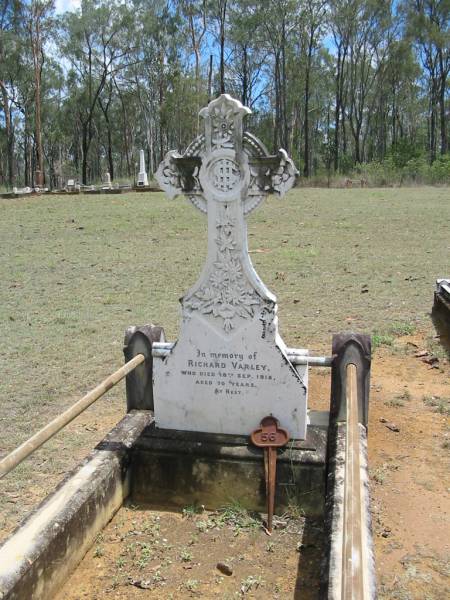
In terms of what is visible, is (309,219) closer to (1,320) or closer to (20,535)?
(1,320)

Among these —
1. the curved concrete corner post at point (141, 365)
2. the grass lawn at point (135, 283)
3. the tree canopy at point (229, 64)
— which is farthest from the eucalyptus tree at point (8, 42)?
the curved concrete corner post at point (141, 365)

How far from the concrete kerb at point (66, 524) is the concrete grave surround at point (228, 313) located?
0.50m

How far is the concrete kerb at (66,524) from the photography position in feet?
8.07

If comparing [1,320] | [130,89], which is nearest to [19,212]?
[1,320]

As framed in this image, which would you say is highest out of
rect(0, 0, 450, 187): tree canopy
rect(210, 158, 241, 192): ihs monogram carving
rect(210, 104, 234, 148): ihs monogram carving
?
rect(0, 0, 450, 187): tree canopy

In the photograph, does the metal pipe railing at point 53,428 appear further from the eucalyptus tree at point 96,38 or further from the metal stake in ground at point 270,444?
the eucalyptus tree at point 96,38

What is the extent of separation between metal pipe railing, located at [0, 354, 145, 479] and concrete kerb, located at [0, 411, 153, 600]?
0.32 m

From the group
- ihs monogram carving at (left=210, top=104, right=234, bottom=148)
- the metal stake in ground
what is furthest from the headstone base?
ihs monogram carving at (left=210, top=104, right=234, bottom=148)

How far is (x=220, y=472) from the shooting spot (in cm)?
349

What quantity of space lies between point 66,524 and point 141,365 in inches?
54.7

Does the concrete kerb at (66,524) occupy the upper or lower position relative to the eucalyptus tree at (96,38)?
lower

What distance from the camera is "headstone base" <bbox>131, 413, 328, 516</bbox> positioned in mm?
3396

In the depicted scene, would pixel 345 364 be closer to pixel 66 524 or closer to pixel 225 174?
pixel 225 174

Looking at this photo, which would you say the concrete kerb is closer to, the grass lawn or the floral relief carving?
the grass lawn
